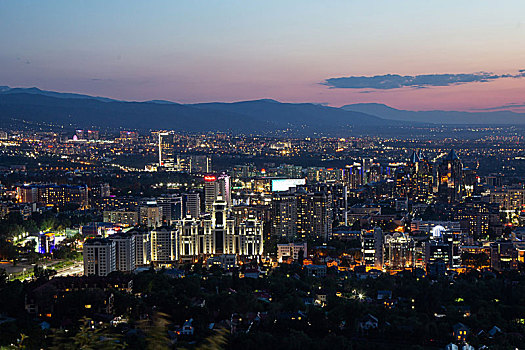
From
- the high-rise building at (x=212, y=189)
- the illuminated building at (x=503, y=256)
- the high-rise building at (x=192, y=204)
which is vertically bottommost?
the illuminated building at (x=503, y=256)

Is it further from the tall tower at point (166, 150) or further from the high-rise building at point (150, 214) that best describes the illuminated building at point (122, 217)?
the tall tower at point (166, 150)

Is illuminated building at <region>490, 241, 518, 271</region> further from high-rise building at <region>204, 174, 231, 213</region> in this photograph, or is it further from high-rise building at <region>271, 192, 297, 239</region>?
high-rise building at <region>204, 174, 231, 213</region>

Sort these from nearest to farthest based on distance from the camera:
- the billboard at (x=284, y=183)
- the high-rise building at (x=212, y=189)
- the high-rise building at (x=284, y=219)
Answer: the high-rise building at (x=284, y=219) → the high-rise building at (x=212, y=189) → the billboard at (x=284, y=183)

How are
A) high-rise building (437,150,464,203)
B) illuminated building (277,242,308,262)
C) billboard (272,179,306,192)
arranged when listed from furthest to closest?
1. billboard (272,179,306,192)
2. high-rise building (437,150,464,203)
3. illuminated building (277,242,308,262)

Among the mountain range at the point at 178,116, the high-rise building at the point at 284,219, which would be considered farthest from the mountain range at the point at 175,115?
the high-rise building at the point at 284,219

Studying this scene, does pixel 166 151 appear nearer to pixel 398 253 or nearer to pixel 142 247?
pixel 142 247

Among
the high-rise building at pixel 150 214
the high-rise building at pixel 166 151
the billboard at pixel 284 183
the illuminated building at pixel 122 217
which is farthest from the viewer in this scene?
the high-rise building at pixel 166 151

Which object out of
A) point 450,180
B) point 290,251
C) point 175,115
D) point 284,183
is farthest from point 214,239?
point 175,115

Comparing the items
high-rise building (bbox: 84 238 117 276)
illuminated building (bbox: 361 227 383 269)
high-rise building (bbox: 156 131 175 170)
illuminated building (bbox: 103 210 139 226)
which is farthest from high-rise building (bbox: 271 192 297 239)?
high-rise building (bbox: 156 131 175 170)

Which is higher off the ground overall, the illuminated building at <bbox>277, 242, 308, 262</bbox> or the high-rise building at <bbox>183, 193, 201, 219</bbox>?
the high-rise building at <bbox>183, 193, 201, 219</bbox>
